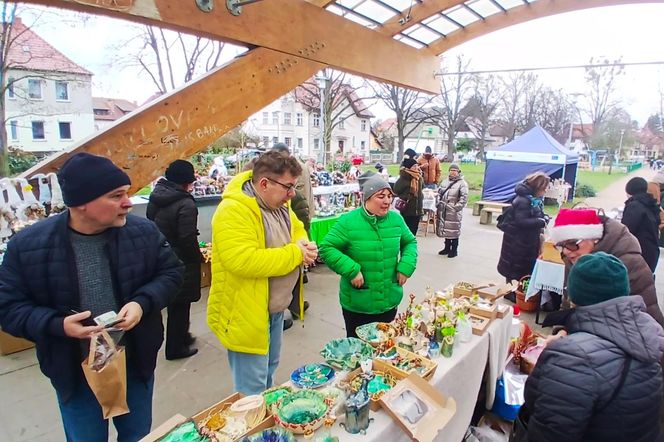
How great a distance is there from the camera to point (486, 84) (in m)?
36.9

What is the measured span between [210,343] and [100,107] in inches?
1562

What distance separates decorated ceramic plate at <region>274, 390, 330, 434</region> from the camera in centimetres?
141

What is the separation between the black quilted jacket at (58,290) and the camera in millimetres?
1463

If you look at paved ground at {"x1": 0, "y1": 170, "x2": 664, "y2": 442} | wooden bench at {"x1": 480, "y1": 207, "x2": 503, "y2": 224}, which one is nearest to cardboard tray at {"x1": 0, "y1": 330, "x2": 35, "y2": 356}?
paved ground at {"x1": 0, "y1": 170, "x2": 664, "y2": 442}

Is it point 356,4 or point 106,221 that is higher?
point 356,4

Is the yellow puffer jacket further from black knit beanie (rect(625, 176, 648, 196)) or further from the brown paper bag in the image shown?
black knit beanie (rect(625, 176, 648, 196))

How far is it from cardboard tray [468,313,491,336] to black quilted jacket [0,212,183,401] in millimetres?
1833

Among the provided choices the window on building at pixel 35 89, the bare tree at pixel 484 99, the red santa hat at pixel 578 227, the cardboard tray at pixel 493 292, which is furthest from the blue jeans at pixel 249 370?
the bare tree at pixel 484 99

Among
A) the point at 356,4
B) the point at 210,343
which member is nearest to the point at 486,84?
the point at 356,4

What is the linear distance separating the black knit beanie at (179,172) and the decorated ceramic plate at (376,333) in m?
1.93

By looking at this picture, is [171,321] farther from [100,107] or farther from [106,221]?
[100,107]

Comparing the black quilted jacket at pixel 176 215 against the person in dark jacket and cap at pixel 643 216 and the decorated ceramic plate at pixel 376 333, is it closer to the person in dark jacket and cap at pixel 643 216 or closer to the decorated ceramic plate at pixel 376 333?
the decorated ceramic plate at pixel 376 333

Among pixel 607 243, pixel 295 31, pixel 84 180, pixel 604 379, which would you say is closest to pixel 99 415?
pixel 84 180

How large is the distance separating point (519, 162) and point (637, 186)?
9.21m
